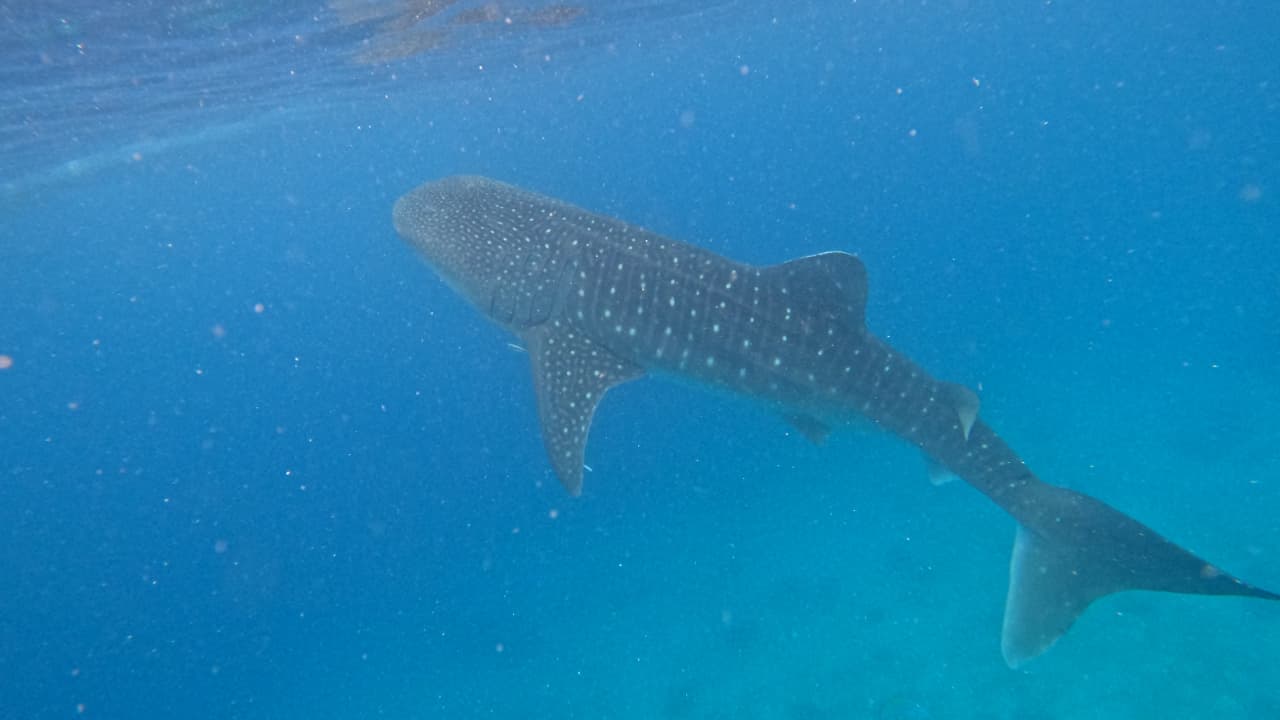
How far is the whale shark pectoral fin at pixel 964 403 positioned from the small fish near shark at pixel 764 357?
13 millimetres

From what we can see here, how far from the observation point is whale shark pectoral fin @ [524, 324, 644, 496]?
6.39 metres

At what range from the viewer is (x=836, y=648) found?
15.1 metres

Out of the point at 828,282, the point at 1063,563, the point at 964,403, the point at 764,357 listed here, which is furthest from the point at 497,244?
the point at 1063,563

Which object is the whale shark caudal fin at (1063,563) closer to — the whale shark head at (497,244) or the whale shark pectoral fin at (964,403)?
the whale shark pectoral fin at (964,403)

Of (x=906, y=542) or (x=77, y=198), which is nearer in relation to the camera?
(x=906, y=542)

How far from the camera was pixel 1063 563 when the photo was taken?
5801 millimetres

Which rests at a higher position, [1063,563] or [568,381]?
[568,381]

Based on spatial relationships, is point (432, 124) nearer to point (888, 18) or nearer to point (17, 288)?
point (888, 18)

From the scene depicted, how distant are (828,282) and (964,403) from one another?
169 centimetres

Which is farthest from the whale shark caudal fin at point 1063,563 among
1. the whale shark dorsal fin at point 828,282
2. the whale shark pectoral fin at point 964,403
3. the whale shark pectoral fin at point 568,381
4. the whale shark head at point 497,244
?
the whale shark head at point 497,244

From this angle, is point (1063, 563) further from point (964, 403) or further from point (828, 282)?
point (828, 282)

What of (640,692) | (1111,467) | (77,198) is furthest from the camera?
(77,198)

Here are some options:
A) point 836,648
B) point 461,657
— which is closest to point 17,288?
point 461,657

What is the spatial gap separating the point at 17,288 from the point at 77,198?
198 feet
